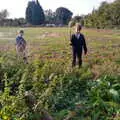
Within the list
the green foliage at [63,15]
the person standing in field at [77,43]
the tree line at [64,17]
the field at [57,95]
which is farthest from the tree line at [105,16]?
the field at [57,95]

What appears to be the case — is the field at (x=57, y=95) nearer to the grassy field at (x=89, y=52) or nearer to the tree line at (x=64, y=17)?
the grassy field at (x=89, y=52)

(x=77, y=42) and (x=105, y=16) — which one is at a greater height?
(x=77, y=42)

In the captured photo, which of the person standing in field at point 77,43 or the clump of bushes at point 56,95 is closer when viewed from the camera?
the clump of bushes at point 56,95

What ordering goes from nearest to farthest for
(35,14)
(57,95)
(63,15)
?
1. (57,95)
2. (35,14)
3. (63,15)

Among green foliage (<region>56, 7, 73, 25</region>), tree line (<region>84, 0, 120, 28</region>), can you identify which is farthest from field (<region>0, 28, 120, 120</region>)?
green foliage (<region>56, 7, 73, 25</region>)

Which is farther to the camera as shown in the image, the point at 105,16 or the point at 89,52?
the point at 105,16

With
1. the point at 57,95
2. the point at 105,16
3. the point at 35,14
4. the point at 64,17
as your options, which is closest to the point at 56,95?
the point at 57,95

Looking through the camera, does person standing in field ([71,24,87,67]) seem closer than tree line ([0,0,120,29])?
Yes

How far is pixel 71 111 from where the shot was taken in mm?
8070

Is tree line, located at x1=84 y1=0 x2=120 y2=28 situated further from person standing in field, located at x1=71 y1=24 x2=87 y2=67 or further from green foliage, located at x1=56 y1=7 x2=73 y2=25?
person standing in field, located at x1=71 y1=24 x2=87 y2=67

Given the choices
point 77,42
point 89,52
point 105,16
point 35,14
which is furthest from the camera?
point 35,14

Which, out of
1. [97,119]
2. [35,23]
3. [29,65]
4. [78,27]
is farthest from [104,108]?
[35,23]

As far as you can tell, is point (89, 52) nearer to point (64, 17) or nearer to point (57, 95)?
point (57, 95)

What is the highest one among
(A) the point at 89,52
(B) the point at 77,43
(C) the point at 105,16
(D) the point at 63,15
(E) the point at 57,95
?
(B) the point at 77,43
